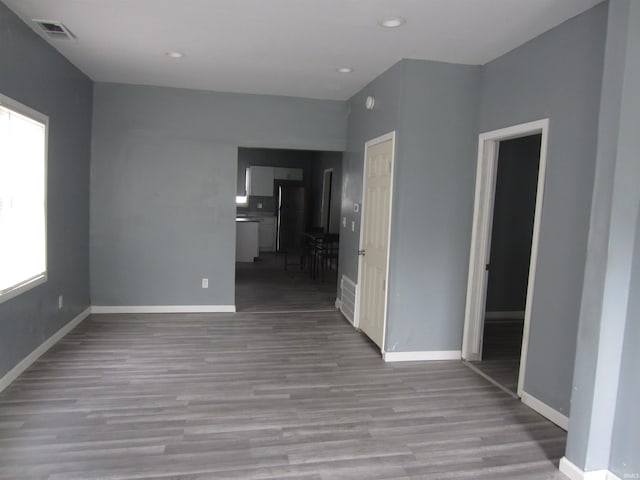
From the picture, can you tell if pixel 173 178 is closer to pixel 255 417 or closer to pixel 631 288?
pixel 255 417

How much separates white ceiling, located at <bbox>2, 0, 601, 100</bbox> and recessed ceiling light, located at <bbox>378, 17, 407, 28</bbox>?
0.05 m

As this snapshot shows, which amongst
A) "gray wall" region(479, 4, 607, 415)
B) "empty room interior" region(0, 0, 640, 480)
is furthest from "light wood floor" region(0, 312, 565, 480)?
"gray wall" region(479, 4, 607, 415)

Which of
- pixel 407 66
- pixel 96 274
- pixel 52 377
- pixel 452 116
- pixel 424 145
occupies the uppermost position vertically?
pixel 407 66

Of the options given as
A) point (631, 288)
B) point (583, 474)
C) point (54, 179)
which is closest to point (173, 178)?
point (54, 179)

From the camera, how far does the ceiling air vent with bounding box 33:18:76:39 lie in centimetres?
325

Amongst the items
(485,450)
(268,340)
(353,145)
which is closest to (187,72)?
(353,145)

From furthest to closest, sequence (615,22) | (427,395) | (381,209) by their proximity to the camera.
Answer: (381,209) → (427,395) → (615,22)

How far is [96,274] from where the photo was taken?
5.13 m

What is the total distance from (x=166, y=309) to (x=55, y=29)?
311 centimetres

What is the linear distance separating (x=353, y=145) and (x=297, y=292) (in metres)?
2.41

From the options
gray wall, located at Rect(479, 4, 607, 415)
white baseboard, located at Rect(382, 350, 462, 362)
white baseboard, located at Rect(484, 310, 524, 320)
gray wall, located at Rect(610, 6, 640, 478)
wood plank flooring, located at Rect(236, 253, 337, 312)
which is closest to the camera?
gray wall, located at Rect(610, 6, 640, 478)

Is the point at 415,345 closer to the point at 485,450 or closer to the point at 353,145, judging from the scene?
the point at 485,450

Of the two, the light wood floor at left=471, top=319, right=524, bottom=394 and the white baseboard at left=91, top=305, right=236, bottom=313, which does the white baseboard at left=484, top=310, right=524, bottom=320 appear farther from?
the white baseboard at left=91, top=305, right=236, bottom=313

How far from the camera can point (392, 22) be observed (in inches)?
119
